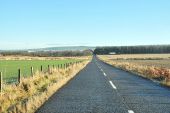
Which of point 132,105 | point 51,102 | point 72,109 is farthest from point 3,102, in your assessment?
point 132,105

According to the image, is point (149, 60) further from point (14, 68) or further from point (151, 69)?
point (151, 69)

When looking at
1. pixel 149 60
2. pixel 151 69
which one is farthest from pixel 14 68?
pixel 149 60

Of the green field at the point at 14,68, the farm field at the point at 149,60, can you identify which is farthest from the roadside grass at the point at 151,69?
the green field at the point at 14,68

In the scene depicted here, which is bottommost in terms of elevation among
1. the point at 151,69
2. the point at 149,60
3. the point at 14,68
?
the point at 149,60

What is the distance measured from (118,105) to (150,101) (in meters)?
1.76

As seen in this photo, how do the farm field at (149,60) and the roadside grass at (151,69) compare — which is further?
the farm field at (149,60)

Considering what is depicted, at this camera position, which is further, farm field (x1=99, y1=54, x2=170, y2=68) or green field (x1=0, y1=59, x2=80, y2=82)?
farm field (x1=99, y1=54, x2=170, y2=68)

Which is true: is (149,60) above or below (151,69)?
below

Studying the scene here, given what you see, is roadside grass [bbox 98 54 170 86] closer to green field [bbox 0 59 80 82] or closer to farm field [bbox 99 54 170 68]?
farm field [bbox 99 54 170 68]

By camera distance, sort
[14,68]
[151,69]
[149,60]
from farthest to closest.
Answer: [149,60] < [14,68] < [151,69]

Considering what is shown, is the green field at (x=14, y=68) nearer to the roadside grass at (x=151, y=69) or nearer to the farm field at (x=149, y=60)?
the roadside grass at (x=151, y=69)

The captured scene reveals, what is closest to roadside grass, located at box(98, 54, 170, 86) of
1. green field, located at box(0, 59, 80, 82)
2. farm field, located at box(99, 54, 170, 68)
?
farm field, located at box(99, 54, 170, 68)

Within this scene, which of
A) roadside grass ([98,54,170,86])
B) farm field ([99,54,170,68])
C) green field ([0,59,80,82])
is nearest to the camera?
roadside grass ([98,54,170,86])

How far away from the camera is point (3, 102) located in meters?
11.6
